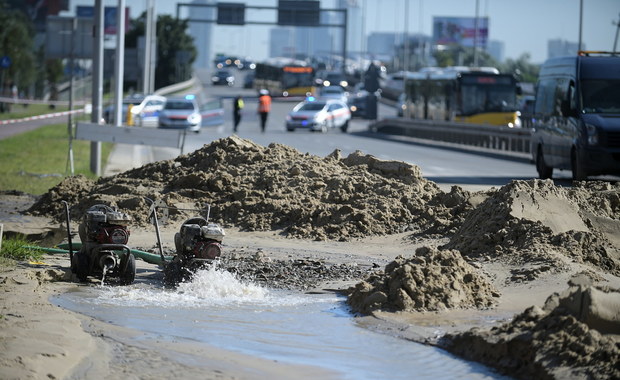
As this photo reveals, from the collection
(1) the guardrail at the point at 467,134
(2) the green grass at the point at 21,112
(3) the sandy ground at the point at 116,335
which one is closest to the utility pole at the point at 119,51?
(1) the guardrail at the point at 467,134

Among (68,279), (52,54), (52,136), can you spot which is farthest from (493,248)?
(52,136)

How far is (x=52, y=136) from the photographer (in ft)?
146

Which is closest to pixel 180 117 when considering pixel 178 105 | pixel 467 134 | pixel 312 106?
pixel 178 105

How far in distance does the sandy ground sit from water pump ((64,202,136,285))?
255 mm

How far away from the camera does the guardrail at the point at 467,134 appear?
42156mm

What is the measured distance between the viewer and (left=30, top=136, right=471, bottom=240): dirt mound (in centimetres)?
1628

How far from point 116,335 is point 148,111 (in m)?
47.7

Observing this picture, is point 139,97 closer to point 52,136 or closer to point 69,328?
point 52,136

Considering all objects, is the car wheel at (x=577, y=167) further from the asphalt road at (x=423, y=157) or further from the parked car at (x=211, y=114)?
the parked car at (x=211, y=114)

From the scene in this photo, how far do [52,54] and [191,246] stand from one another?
81.0 ft

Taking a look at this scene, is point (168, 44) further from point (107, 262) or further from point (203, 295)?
point (203, 295)

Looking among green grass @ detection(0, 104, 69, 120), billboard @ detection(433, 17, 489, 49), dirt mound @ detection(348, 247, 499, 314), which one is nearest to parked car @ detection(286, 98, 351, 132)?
green grass @ detection(0, 104, 69, 120)

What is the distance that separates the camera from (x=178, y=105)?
54.9 metres

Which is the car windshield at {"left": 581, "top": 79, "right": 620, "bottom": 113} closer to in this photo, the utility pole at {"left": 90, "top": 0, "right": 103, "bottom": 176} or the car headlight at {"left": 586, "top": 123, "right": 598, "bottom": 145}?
the car headlight at {"left": 586, "top": 123, "right": 598, "bottom": 145}
